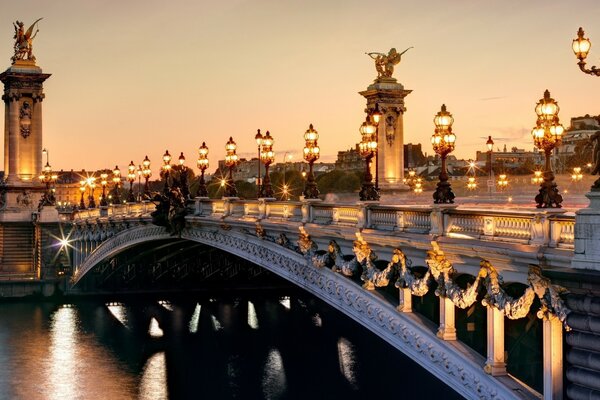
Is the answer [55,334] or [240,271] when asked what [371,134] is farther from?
[240,271]

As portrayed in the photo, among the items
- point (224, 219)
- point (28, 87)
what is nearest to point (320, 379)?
point (224, 219)

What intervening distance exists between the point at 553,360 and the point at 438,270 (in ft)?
15.8

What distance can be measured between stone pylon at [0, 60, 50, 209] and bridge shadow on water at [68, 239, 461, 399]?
59.7 feet

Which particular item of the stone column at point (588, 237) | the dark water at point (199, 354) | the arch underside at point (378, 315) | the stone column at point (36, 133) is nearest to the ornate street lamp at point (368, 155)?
the arch underside at point (378, 315)

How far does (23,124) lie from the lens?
90062mm

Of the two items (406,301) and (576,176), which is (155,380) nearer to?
(576,176)

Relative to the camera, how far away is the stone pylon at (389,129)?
5675 centimetres

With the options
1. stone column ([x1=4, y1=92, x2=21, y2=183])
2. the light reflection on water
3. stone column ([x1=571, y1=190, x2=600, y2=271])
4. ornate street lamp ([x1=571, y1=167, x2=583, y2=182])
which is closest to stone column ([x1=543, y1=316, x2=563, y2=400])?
stone column ([x1=571, y1=190, x2=600, y2=271])

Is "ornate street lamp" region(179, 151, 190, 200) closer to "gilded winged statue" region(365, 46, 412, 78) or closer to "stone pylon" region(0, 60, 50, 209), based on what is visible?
"gilded winged statue" region(365, 46, 412, 78)

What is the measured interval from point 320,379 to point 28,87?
54.9 metres

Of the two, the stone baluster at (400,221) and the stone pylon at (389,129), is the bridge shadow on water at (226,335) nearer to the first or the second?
the stone pylon at (389,129)

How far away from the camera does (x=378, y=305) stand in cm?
2775

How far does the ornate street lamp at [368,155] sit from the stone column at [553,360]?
1127cm

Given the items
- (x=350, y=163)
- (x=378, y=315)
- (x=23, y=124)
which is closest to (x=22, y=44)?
(x=23, y=124)
